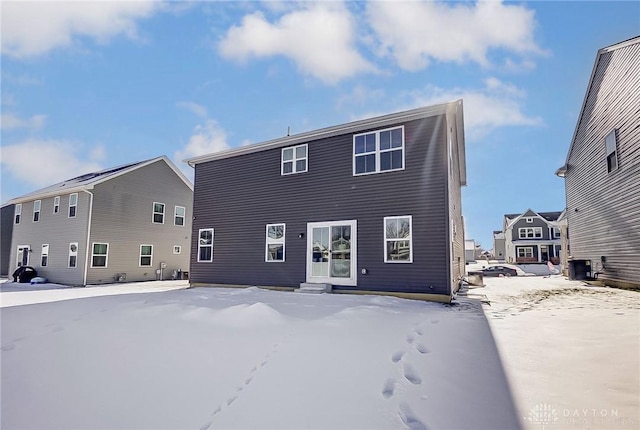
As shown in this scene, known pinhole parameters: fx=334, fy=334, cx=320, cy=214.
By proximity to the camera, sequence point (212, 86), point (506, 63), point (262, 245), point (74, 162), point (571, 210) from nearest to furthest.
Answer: point (506, 63) → point (262, 245) → point (212, 86) → point (571, 210) → point (74, 162)

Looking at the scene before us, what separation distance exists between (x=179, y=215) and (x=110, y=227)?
431 centimetres

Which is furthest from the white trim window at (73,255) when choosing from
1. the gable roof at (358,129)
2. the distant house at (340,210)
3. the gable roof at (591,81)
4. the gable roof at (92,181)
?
the gable roof at (591,81)

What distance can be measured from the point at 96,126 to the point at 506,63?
20455mm

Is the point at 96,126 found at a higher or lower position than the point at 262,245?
higher

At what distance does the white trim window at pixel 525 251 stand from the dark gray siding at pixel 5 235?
153ft

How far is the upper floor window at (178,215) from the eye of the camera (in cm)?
2094

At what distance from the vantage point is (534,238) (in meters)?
37.3

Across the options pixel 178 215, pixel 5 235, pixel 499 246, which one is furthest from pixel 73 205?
pixel 499 246

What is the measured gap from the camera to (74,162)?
2855 cm

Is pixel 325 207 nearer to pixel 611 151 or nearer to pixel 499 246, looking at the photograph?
pixel 611 151

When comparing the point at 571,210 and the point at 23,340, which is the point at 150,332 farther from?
the point at 571,210

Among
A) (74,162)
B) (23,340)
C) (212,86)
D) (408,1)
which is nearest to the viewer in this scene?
(23,340)

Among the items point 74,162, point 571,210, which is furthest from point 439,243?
point 74,162

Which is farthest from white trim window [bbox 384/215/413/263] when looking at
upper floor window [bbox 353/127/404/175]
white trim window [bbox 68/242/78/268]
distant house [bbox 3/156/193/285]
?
white trim window [bbox 68/242/78/268]
